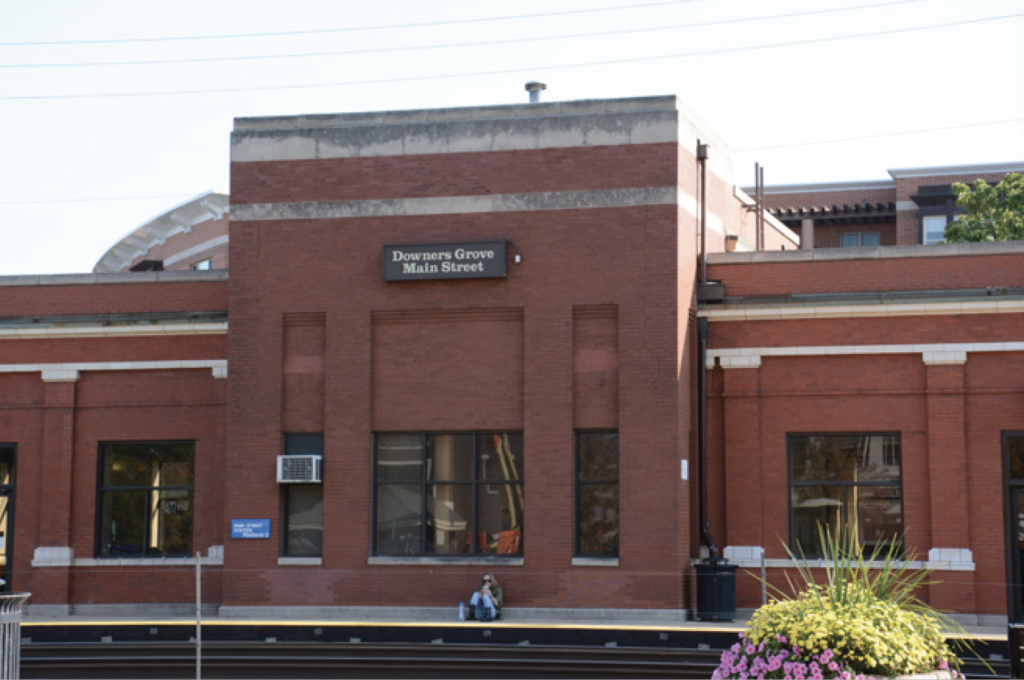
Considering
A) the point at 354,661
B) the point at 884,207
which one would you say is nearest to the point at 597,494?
the point at 354,661

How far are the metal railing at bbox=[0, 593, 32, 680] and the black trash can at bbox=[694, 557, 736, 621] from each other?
41.5 feet

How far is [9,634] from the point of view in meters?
16.3

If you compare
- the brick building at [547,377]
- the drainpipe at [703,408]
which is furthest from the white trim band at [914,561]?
the drainpipe at [703,408]

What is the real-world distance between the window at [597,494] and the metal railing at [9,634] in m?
11.6

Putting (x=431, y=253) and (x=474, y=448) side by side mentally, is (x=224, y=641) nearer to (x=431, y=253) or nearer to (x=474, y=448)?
(x=474, y=448)

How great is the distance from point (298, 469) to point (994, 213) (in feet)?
107

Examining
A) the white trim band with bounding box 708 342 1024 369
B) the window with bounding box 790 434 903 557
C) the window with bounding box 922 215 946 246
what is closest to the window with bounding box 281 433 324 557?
the white trim band with bounding box 708 342 1024 369

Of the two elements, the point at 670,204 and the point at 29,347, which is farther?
the point at 29,347

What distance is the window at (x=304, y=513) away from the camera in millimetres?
26984

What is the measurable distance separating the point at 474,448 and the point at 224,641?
5817 millimetres

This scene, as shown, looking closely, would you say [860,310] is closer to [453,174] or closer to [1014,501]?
[1014,501]

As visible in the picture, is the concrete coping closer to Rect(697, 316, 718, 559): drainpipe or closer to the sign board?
the sign board

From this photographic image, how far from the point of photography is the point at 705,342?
27.1 metres

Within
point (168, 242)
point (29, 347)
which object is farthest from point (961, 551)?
point (168, 242)
